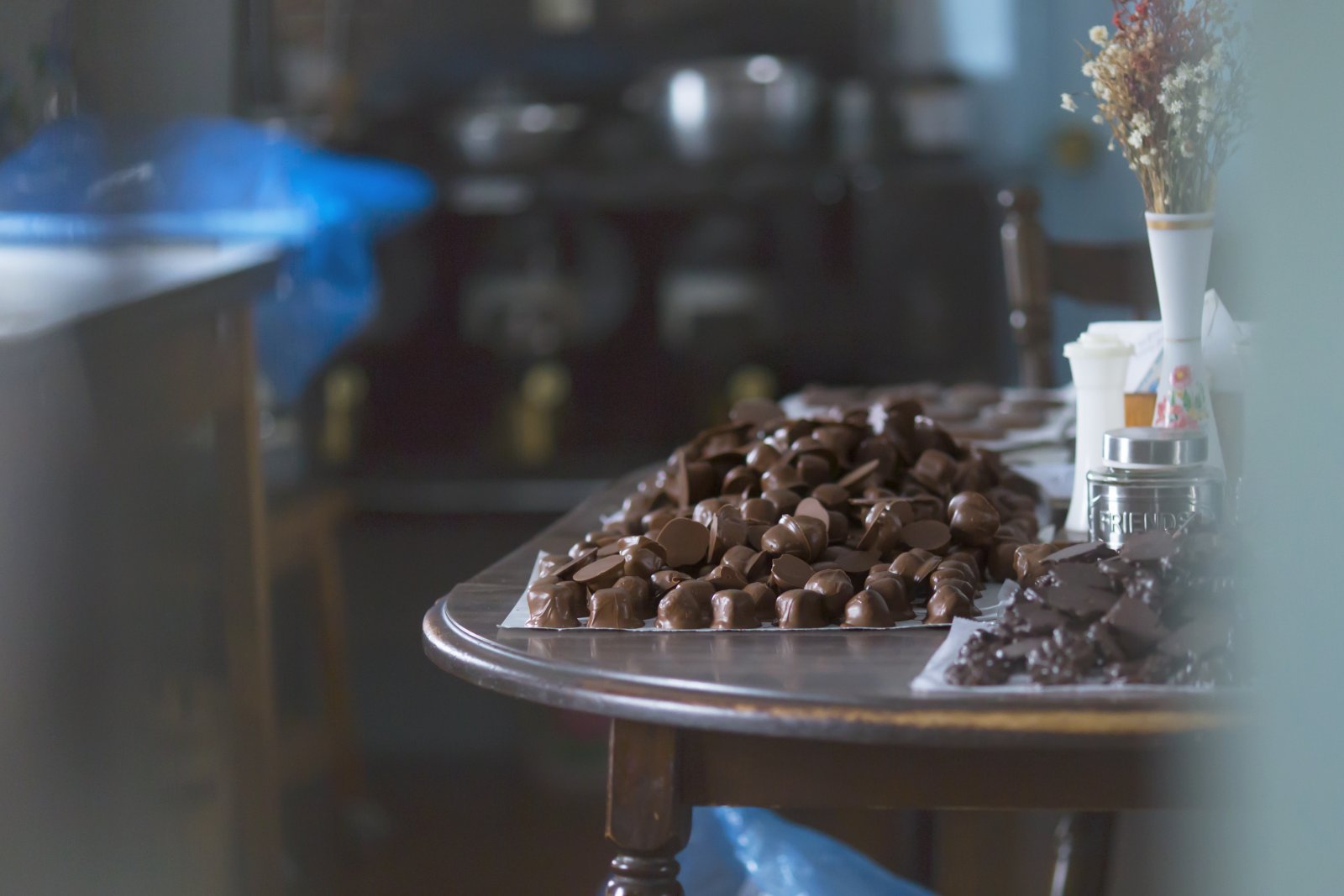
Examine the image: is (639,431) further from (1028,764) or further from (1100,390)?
(1028,764)

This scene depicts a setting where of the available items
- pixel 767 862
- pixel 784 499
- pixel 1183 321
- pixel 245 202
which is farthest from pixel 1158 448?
pixel 245 202

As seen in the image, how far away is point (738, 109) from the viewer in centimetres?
306

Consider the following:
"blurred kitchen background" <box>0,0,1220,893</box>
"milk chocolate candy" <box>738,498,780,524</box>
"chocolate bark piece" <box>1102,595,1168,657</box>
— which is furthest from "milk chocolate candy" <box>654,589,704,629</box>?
"blurred kitchen background" <box>0,0,1220,893</box>

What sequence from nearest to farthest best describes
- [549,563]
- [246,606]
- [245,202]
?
[549,563] → [246,606] → [245,202]

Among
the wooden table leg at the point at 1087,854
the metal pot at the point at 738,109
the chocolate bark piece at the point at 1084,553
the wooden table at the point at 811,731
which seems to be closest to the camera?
the wooden table at the point at 811,731

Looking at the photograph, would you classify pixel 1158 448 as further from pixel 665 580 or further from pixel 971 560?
pixel 665 580

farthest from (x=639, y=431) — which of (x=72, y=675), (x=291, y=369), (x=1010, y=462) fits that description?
(x=1010, y=462)

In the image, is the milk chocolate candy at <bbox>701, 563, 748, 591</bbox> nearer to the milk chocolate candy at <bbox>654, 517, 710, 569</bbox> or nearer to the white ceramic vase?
the milk chocolate candy at <bbox>654, 517, 710, 569</bbox>

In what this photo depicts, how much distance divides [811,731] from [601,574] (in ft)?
0.69

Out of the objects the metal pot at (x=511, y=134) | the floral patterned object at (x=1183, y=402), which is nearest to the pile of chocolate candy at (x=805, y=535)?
the floral patterned object at (x=1183, y=402)

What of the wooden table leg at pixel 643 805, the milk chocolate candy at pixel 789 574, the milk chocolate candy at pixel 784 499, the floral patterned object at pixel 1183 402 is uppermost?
the floral patterned object at pixel 1183 402

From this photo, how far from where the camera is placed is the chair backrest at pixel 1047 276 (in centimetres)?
183

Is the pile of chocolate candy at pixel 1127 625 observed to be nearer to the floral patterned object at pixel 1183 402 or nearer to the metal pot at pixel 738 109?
the floral patterned object at pixel 1183 402

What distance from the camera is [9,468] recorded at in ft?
4.78
